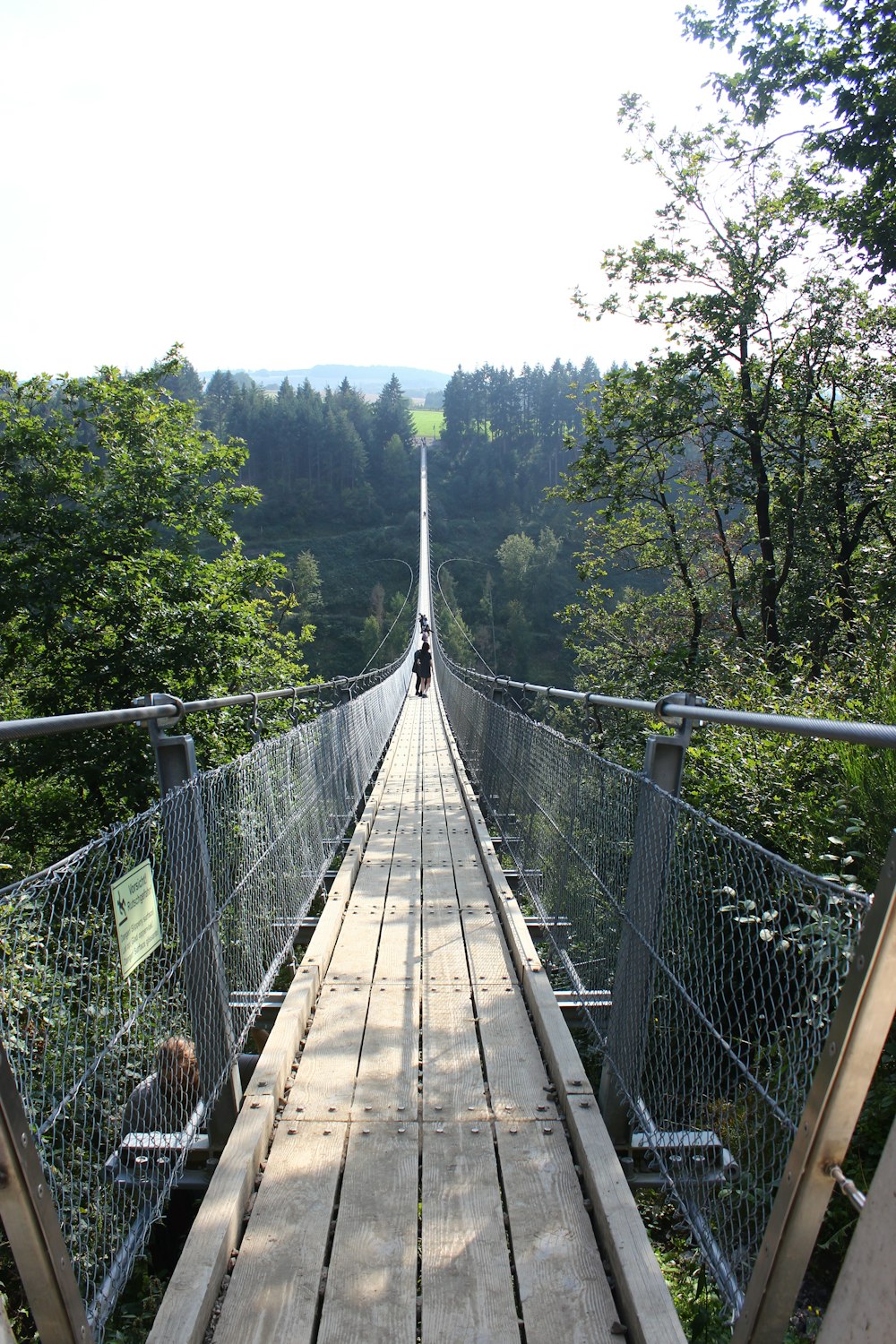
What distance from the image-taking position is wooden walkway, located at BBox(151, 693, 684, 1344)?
62.0 inches

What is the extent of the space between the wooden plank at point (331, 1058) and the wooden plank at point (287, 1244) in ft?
0.25

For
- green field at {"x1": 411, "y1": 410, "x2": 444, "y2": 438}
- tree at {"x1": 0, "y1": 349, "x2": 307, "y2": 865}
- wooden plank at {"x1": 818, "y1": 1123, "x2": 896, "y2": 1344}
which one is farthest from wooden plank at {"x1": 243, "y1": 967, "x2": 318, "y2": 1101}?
green field at {"x1": 411, "y1": 410, "x2": 444, "y2": 438}

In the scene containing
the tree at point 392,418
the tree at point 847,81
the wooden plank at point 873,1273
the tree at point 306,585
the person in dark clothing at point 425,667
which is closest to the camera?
the wooden plank at point 873,1273

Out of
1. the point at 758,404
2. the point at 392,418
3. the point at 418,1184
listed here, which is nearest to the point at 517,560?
the point at 392,418

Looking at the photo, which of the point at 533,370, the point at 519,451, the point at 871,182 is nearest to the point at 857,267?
the point at 871,182

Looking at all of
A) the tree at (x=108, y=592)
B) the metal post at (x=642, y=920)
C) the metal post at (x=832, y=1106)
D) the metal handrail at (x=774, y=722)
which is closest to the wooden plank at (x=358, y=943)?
the metal post at (x=642, y=920)

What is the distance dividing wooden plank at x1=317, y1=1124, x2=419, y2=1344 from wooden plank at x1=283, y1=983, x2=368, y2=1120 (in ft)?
0.46

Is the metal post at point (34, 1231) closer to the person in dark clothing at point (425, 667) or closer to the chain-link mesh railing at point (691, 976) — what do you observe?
the chain-link mesh railing at point (691, 976)

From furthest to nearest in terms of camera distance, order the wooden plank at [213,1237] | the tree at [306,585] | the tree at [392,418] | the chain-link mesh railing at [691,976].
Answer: the tree at [392,418] → the tree at [306,585] → the wooden plank at [213,1237] → the chain-link mesh railing at [691,976]

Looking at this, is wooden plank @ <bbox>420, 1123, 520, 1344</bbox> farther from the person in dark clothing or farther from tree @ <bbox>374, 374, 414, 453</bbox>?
tree @ <bbox>374, 374, 414, 453</bbox>

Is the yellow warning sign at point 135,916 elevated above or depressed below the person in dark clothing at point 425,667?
above

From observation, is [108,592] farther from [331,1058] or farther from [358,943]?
[331,1058]

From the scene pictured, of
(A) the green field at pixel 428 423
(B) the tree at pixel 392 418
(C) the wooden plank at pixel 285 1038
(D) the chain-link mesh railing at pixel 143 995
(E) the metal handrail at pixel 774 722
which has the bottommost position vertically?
(C) the wooden plank at pixel 285 1038

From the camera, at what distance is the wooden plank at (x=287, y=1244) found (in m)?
1.55
